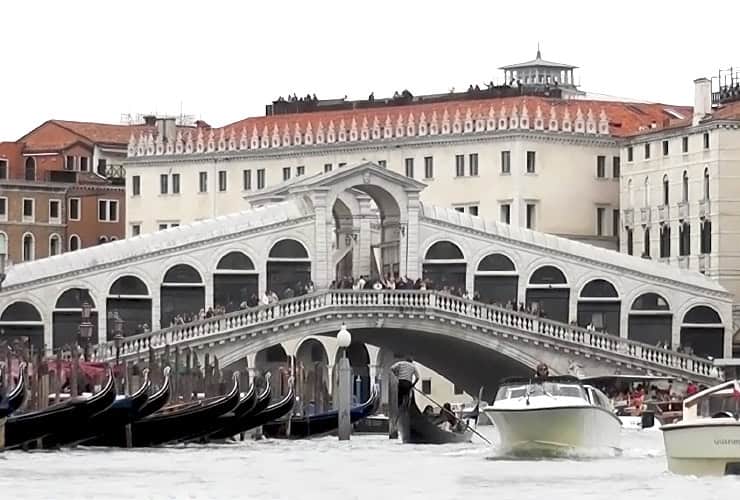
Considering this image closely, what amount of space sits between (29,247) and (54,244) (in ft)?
2.87

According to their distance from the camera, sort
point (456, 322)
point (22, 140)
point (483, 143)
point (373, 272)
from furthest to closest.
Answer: point (22, 140), point (483, 143), point (373, 272), point (456, 322)

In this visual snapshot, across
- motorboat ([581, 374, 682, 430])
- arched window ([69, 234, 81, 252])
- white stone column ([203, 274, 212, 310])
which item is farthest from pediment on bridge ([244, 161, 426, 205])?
arched window ([69, 234, 81, 252])

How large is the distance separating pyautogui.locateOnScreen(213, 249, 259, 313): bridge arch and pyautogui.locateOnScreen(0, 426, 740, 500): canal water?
2566 centimetres

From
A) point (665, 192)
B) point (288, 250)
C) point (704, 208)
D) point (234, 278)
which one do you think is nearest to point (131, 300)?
point (234, 278)

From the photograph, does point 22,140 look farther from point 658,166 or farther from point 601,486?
point 601,486

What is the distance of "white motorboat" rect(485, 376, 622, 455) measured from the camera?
201 ft

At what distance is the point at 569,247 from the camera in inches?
3770

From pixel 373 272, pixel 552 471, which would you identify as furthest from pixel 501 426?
pixel 373 272

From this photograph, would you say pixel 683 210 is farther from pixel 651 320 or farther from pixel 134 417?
pixel 134 417

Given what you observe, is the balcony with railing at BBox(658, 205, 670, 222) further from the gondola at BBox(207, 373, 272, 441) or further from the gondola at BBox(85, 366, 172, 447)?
the gondola at BBox(85, 366, 172, 447)

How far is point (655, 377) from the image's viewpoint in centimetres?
9081

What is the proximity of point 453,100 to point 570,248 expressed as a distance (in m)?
15.3

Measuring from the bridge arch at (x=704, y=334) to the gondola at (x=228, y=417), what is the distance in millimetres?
25204

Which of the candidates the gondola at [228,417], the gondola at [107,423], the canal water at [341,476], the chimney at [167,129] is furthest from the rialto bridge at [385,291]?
the gondola at [107,423]
